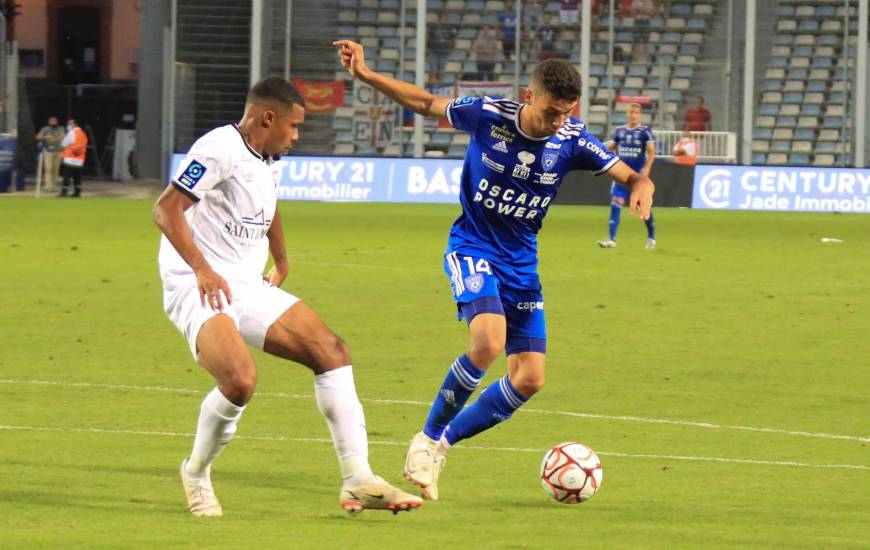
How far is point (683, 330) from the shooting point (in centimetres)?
1473

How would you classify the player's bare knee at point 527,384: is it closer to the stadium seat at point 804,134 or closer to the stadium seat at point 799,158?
the stadium seat at point 799,158

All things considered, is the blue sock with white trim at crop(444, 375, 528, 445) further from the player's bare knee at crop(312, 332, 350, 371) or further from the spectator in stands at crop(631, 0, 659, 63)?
the spectator in stands at crop(631, 0, 659, 63)

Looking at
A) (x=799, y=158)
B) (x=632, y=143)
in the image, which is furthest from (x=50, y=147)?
(x=632, y=143)

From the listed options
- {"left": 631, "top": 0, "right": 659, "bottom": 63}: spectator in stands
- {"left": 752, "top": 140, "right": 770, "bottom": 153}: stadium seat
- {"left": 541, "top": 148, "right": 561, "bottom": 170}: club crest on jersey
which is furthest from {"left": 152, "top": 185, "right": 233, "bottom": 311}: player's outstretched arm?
{"left": 631, "top": 0, "right": 659, "bottom": 63}: spectator in stands

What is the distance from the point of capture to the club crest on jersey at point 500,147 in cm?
809

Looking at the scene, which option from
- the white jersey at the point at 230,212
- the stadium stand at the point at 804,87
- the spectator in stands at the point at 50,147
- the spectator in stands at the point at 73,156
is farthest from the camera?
the stadium stand at the point at 804,87

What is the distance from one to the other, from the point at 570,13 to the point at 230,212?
35753 millimetres

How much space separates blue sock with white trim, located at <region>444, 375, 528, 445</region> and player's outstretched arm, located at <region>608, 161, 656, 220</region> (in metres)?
1.03

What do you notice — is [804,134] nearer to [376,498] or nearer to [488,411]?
[488,411]

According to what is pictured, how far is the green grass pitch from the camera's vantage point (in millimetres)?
6777

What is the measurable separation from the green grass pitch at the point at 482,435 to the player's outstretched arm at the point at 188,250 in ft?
2.99

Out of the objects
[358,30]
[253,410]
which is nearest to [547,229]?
[358,30]

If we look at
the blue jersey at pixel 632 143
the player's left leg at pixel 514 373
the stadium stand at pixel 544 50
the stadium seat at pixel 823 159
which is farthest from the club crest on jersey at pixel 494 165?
the stadium seat at pixel 823 159

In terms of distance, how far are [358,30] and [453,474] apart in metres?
35.5
